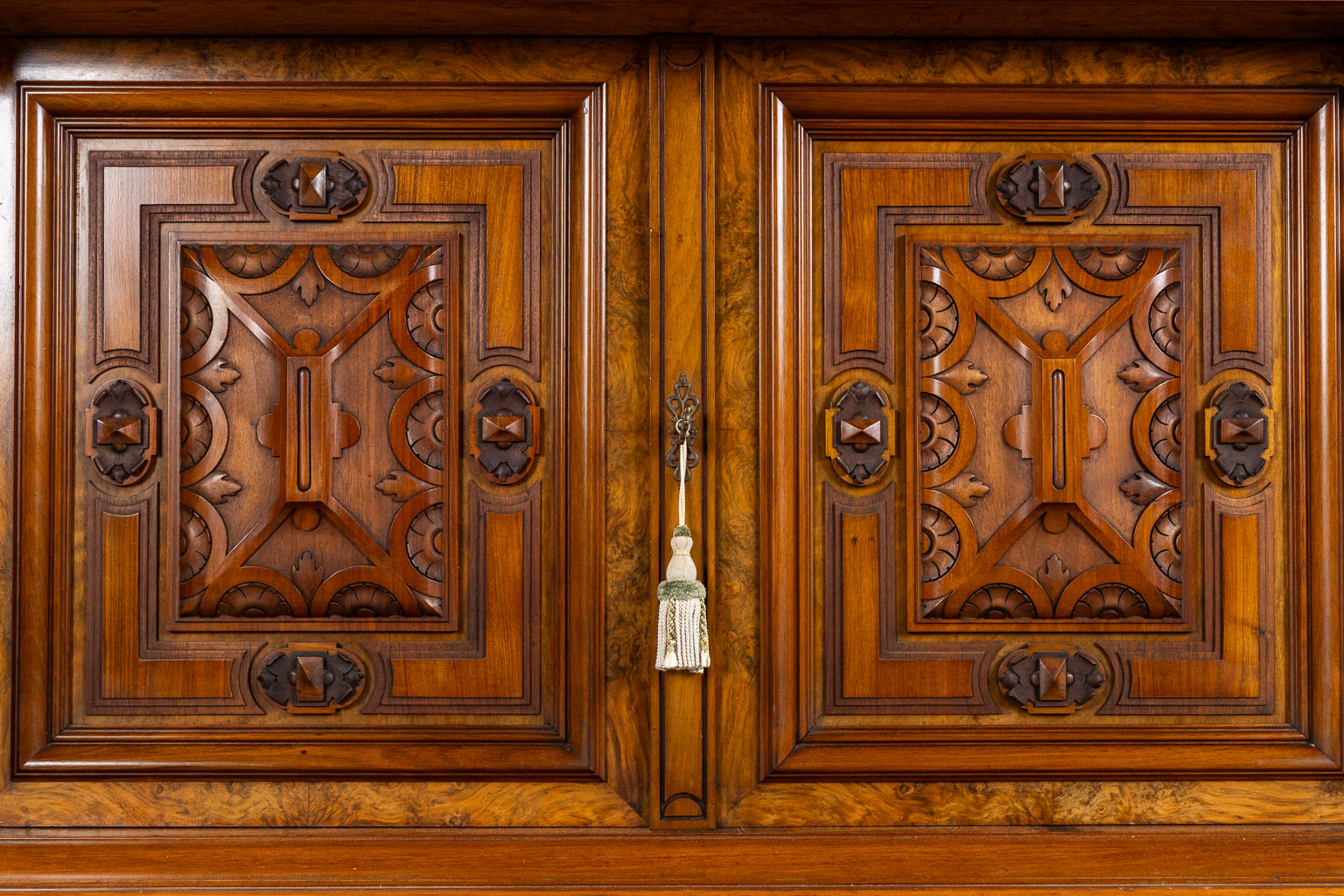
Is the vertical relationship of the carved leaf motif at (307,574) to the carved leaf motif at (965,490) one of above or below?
below

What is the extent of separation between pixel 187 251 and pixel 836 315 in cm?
103

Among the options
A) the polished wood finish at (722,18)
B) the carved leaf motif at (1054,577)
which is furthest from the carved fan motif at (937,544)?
the polished wood finish at (722,18)

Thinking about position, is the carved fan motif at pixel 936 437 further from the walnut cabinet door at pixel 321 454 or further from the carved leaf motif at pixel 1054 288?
the walnut cabinet door at pixel 321 454

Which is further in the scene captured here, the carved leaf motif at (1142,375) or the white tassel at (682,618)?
the carved leaf motif at (1142,375)

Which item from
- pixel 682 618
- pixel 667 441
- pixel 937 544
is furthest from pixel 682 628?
pixel 937 544

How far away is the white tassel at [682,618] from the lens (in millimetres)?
1307

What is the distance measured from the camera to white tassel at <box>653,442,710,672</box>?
1.31 meters

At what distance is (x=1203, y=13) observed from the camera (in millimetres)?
1327

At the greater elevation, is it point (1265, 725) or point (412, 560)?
point (412, 560)

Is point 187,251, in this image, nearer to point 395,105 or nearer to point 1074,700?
point 395,105

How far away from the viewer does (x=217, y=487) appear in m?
1.40

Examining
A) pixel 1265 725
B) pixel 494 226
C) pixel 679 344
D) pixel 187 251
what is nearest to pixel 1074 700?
pixel 1265 725

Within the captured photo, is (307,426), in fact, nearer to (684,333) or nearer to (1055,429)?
(684,333)

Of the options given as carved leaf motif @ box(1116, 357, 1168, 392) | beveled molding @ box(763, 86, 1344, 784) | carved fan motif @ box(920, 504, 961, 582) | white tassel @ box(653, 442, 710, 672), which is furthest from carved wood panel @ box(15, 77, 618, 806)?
carved leaf motif @ box(1116, 357, 1168, 392)
